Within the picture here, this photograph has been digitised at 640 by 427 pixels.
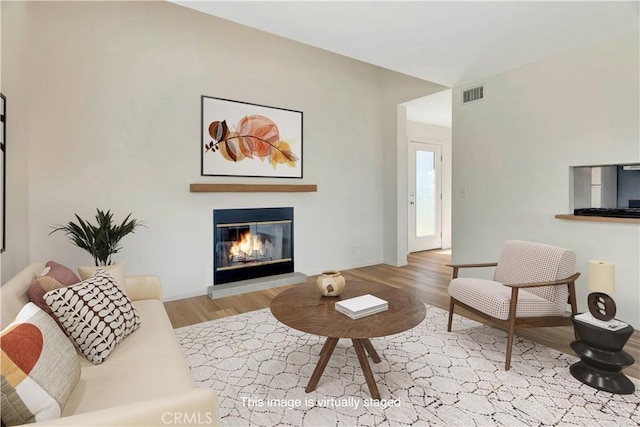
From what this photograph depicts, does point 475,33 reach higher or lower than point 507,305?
higher

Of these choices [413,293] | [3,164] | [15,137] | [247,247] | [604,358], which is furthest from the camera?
[247,247]

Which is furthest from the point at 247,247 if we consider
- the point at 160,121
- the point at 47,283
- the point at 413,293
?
the point at 47,283

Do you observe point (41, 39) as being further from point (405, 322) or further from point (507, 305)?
point (507, 305)

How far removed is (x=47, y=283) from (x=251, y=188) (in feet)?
8.21

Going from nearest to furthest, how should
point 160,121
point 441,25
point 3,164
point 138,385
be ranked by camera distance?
point 138,385, point 3,164, point 441,25, point 160,121

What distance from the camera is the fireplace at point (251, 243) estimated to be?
13.2ft

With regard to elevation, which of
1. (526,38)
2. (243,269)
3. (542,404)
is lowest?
(542,404)

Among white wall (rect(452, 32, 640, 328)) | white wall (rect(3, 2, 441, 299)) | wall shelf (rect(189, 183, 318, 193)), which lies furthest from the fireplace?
white wall (rect(452, 32, 640, 328))

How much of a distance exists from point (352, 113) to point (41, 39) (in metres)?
3.61

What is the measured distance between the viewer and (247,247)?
425cm

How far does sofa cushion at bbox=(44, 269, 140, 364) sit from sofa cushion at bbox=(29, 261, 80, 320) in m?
0.07

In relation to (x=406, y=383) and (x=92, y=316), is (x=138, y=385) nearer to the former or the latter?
(x=92, y=316)

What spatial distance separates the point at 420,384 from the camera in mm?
2035

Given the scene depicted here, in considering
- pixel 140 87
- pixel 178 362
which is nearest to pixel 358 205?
pixel 140 87
